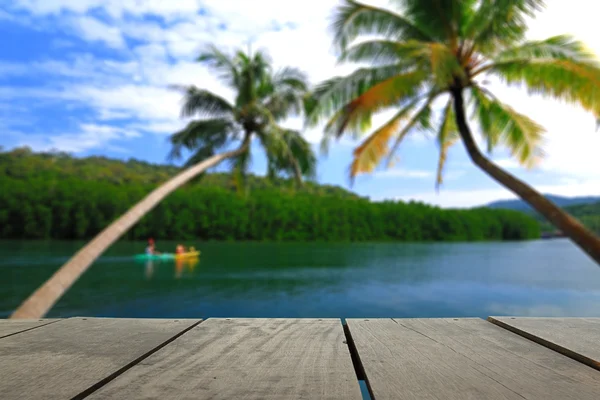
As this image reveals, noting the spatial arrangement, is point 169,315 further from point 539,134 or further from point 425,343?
point 425,343

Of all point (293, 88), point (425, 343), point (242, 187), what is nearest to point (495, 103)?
point (293, 88)

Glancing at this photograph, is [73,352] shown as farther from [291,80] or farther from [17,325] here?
[291,80]

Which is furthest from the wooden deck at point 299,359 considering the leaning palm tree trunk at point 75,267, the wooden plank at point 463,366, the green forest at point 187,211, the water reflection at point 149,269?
the green forest at point 187,211

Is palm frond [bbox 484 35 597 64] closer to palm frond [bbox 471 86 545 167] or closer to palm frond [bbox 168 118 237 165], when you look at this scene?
palm frond [bbox 471 86 545 167]

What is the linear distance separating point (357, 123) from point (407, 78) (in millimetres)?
1182

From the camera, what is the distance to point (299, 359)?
120cm

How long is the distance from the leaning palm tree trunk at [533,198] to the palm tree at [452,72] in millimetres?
17

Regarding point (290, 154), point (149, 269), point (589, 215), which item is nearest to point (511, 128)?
point (290, 154)

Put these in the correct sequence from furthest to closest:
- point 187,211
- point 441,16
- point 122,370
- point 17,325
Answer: point 187,211 → point 441,16 → point 17,325 → point 122,370

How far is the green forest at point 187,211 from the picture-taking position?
55781 mm

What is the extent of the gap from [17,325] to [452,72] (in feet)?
26.6

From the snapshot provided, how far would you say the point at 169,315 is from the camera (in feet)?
48.2

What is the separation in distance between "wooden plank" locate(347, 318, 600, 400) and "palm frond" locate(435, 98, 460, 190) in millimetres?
9842

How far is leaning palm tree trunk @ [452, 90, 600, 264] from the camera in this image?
23.1ft
